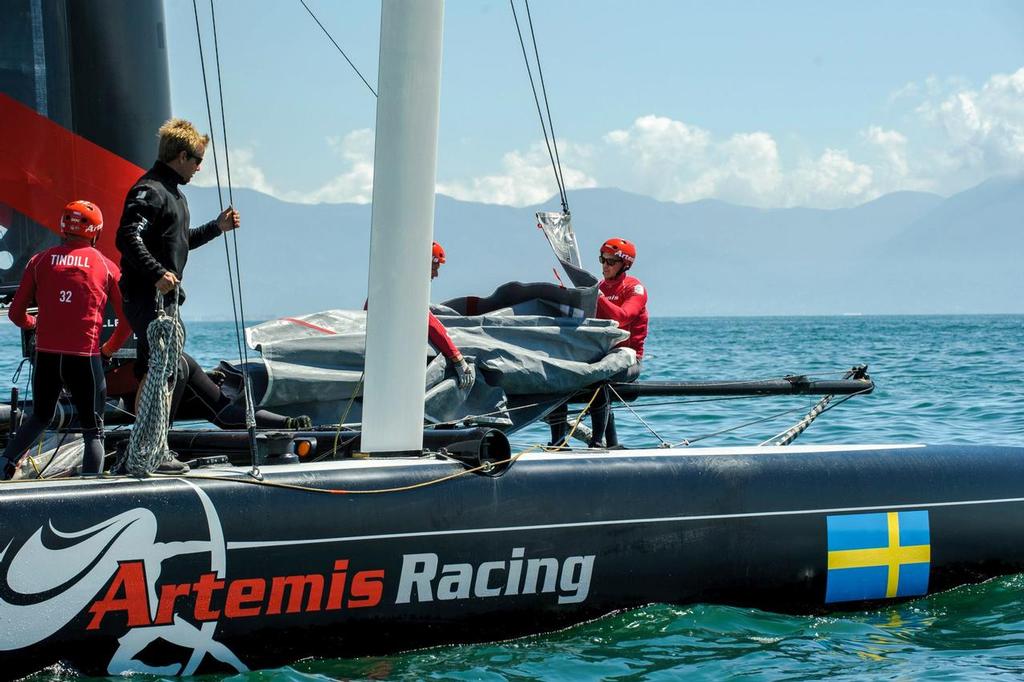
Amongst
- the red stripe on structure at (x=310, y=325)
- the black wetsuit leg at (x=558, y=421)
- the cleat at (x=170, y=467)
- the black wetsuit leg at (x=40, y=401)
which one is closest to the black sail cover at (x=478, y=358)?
the red stripe on structure at (x=310, y=325)

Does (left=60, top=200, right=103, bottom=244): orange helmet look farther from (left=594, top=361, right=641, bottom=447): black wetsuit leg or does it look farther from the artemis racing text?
(left=594, top=361, right=641, bottom=447): black wetsuit leg

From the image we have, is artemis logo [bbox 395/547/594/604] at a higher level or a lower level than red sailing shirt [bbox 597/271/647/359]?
lower

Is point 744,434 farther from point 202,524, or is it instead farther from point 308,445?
point 202,524

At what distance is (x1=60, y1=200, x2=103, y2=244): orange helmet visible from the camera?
432 cm

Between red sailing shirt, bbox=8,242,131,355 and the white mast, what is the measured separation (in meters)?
1.01

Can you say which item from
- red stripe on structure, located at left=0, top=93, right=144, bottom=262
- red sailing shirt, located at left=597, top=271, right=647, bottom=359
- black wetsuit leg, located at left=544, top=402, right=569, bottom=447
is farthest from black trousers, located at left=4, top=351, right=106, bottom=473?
red sailing shirt, located at left=597, top=271, right=647, bottom=359

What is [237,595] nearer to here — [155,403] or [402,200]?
[155,403]

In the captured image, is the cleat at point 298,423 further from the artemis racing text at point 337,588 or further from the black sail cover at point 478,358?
the artemis racing text at point 337,588

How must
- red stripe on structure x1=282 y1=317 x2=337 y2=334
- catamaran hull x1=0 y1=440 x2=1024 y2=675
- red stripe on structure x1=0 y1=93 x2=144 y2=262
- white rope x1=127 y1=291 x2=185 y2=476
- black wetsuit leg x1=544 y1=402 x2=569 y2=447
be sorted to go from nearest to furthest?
catamaran hull x1=0 y1=440 x2=1024 y2=675, white rope x1=127 y1=291 x2=185 y2=476, red stripe on structure x1=282 y1=317 x2=337 y2=334, black wetsuit leg x1=544 y1=402 x2=569 y2=447, red stripe on structure x1=0 y1=93 x2=144 y2=262

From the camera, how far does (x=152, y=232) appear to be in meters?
4.38

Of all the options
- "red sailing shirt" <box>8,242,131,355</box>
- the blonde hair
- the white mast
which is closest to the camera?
the white mast

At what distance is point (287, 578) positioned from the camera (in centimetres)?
400

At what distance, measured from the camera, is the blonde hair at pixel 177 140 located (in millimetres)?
4410

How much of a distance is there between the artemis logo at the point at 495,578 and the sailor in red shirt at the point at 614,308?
1337mm
